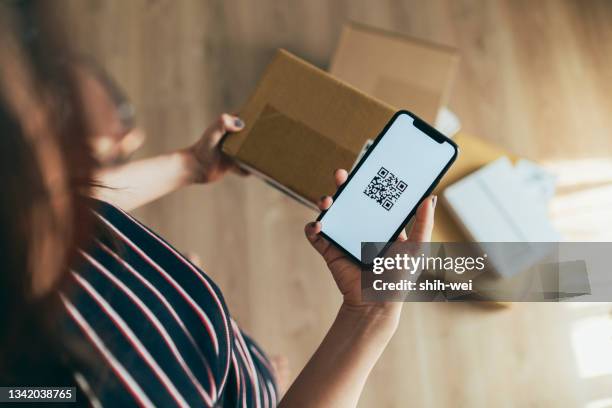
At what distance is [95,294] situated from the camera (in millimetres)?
485

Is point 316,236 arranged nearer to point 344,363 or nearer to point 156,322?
point 344,363

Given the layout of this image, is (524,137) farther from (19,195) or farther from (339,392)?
(19,195)

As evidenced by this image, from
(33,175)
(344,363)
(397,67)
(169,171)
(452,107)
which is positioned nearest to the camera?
(33,175)

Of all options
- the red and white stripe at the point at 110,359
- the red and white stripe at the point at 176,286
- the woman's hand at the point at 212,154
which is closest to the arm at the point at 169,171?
the woman's hand at the point at 212,154

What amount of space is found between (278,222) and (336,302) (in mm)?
266

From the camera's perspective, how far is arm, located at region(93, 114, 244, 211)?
2.59 feet

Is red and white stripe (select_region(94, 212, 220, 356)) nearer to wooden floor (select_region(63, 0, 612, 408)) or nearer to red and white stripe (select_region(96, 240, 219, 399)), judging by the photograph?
red and white stripe (select_region(96, 240, 219, 399))

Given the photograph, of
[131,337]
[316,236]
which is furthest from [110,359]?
[316,236]

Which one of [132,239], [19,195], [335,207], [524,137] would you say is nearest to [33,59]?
[19,195]

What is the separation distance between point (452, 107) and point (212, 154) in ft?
2.61

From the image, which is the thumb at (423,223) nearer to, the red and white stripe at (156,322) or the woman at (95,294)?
the woman at (95,294)

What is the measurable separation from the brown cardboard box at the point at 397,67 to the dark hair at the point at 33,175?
760 mm

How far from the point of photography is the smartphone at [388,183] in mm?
733

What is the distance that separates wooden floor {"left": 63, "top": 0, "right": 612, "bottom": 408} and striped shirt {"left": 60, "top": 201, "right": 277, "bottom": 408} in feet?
2.03
